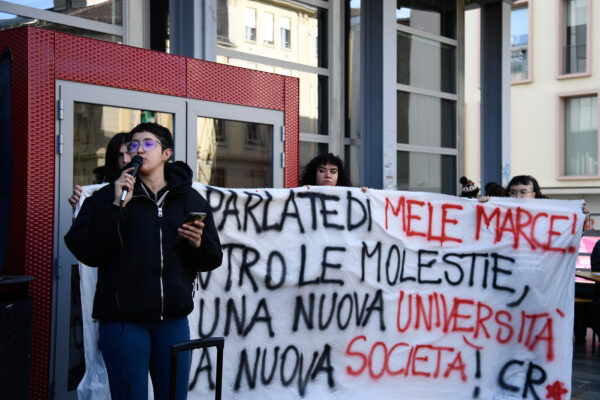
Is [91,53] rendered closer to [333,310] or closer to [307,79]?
[333,310]

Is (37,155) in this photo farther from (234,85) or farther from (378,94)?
(378,94)

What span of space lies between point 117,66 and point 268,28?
4142mm

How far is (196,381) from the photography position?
5078 millimetres

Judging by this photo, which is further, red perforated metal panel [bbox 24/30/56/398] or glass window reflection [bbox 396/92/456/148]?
glass window reflection [bbox 396/92/456/148]

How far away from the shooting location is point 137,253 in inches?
140

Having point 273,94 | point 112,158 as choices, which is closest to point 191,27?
point 273,94

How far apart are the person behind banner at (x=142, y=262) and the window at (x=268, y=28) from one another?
5661mm

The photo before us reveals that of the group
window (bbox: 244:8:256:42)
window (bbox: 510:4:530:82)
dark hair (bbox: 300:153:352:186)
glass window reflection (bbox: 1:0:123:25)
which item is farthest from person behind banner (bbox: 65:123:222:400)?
window (bbox: 510:4:530:82)

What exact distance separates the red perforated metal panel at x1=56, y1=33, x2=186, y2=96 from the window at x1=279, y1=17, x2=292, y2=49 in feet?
12.5

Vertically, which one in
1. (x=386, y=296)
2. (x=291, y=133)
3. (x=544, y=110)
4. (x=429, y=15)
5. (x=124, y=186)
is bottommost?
(x=386, y=296)

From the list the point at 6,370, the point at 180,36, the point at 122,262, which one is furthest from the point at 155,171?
the point at 180,36

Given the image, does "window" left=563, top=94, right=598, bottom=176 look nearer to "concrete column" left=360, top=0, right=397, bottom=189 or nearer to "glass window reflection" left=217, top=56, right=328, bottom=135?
"concrete column" left=360, top=0, right=397, bottom=189

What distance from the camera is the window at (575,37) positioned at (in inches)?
1031

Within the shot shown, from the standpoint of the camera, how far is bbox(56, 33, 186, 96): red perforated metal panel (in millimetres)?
4973
